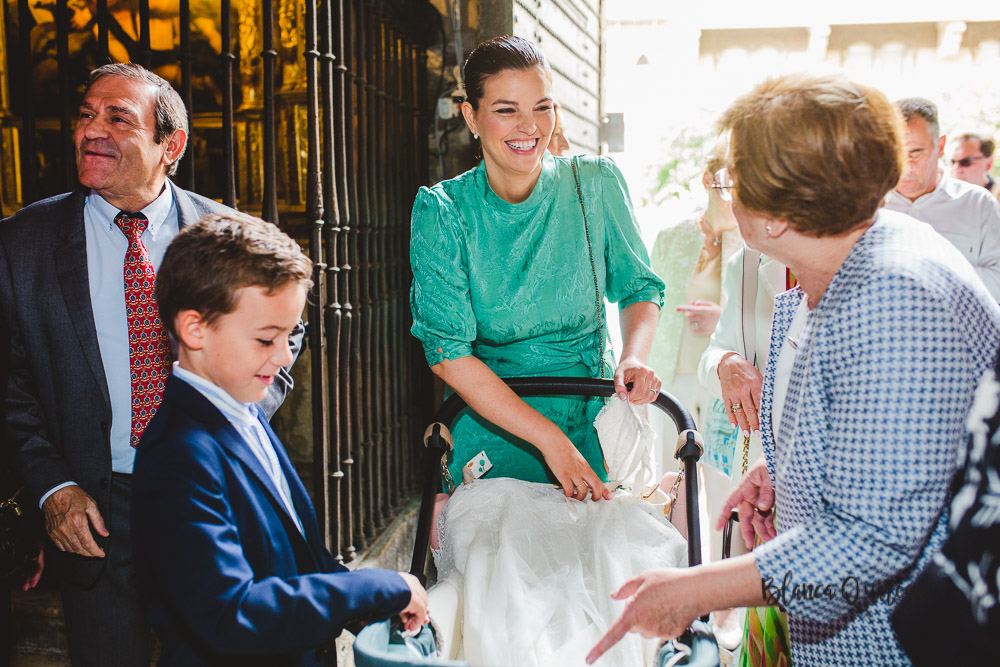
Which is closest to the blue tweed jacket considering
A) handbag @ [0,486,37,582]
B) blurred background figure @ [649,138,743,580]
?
handbag @ [0,486,37,582]

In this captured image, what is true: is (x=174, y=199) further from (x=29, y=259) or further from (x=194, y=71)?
(x=194, y=71)

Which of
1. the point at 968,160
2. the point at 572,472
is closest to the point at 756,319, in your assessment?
the point at 572,472

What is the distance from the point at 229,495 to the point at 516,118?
130cm

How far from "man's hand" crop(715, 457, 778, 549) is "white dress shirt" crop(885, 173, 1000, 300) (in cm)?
236

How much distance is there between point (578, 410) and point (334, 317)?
4.57 ft

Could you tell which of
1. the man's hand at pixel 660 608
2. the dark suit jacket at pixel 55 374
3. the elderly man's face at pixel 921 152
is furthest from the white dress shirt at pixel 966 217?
→ the dark suit jacket at pixel 55 374

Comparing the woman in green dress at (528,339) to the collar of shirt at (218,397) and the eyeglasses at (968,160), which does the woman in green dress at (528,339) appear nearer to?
the collar of shirt at (218,397)

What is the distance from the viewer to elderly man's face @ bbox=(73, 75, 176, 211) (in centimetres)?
211

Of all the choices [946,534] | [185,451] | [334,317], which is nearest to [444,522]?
[185,451]

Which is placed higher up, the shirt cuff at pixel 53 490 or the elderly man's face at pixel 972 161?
the elderly man's face at pixel 972 161

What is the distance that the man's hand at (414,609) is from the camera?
4.75ft

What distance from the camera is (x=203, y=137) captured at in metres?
5.96

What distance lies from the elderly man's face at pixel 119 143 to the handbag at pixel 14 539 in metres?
0.86
